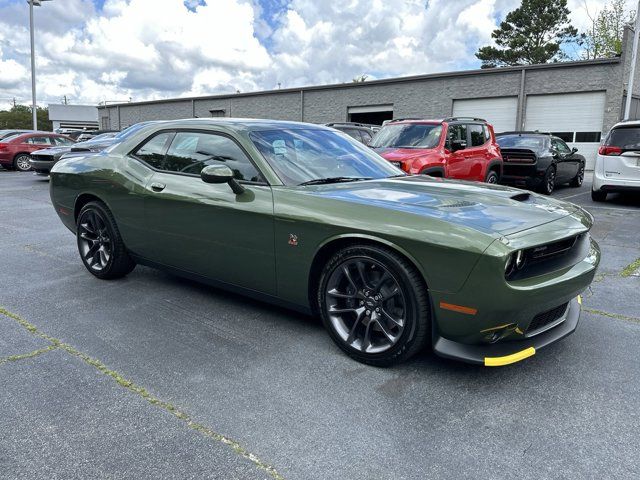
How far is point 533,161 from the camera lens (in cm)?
1158

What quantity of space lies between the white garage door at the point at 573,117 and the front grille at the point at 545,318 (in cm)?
2070

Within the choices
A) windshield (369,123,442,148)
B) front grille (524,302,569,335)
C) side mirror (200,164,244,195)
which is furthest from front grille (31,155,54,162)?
front grille (524,302,569,335)

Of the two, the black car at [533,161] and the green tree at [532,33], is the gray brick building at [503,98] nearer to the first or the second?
the black car at [533,161]

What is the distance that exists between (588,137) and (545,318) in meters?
21.7

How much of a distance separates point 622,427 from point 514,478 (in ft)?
2.54

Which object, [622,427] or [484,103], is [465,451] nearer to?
[622,427]

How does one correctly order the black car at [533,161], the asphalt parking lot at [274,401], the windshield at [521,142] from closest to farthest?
the asphalt parking lot at [274,401] < the black car at [533,161] < the windshield at [521,142]

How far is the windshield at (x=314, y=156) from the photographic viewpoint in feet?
12.0

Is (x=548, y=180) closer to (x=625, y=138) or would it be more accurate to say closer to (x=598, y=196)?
(x=598, y=196)

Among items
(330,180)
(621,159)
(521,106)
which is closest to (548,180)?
(621,159)

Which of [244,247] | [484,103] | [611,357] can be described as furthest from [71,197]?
[484,103]

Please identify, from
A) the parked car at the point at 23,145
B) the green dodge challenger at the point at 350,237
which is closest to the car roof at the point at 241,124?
the green dodge challenger at the point at 350,237

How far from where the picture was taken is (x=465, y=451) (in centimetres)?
232

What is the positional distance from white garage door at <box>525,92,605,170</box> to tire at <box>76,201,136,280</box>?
2116 cm
